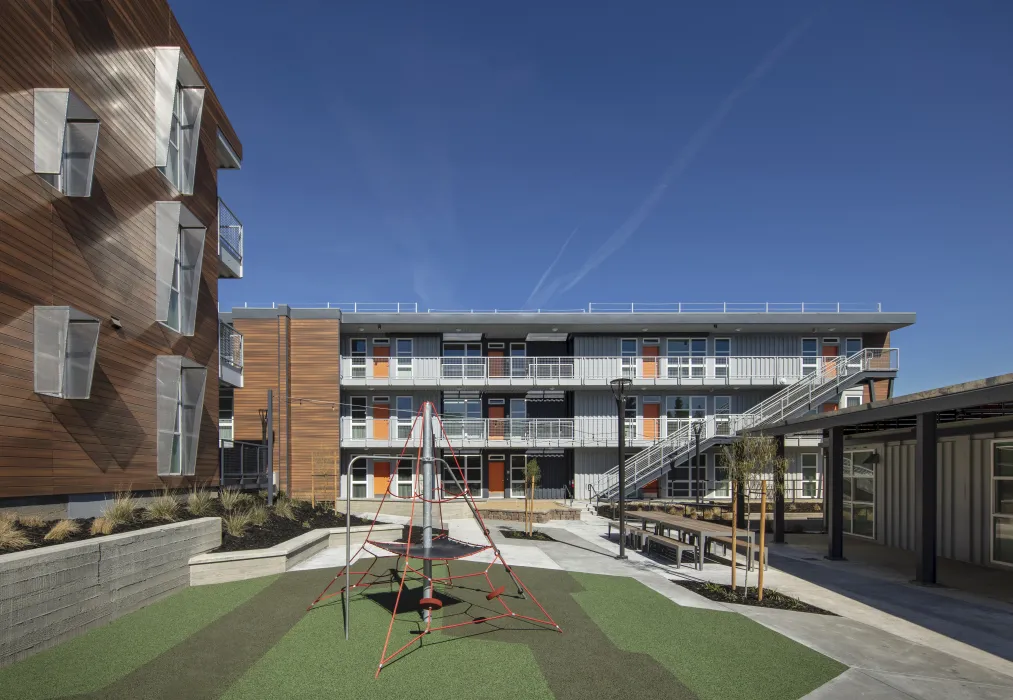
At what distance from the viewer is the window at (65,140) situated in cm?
1058

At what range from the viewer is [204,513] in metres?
13.6

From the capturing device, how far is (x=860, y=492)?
19688 millimetres

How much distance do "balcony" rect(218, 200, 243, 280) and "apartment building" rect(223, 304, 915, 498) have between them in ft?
32.4

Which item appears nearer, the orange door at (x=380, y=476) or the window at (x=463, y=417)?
the window at (x=463, y=417)

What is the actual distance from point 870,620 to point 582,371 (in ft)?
74.1

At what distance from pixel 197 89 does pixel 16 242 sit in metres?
8.27

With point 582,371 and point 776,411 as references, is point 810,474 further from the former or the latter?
point 582,371

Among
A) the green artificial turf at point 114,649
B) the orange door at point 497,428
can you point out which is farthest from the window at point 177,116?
the orange door at point 497,428

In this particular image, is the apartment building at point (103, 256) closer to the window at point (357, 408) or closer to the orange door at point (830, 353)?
the window at point (357, 408)

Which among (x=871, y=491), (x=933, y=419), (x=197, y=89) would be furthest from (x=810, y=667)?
(x=197, y=89)

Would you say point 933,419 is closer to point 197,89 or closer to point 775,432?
point 775,432

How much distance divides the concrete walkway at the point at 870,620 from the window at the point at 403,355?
653 inches

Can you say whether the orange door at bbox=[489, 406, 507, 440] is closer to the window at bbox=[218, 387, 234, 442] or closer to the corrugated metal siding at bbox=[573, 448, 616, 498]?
the corrugated metal siding at bbox=[573, 448, 616, 498]

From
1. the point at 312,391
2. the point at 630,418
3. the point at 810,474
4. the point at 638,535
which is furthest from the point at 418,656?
the point at 810,474
